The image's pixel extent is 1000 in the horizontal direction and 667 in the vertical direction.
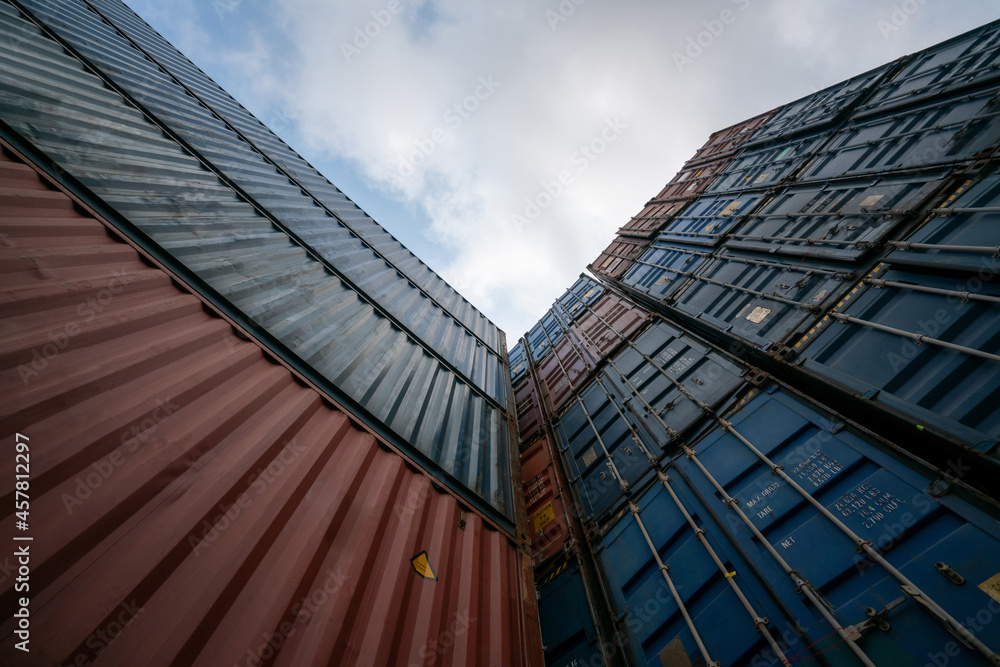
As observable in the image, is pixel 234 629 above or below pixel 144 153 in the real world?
below

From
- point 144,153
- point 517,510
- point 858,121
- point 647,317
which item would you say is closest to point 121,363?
point 144,153

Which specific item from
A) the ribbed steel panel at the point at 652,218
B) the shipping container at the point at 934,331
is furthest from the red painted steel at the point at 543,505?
the ribbed steel panel at the point at 652,218

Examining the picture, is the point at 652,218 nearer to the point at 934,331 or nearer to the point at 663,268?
the point at 663,268

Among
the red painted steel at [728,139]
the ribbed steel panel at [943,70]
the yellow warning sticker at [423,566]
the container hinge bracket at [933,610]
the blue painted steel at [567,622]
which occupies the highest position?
the red painted steel at [728,139]

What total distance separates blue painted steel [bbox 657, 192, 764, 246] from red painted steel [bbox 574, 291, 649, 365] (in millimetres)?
2589

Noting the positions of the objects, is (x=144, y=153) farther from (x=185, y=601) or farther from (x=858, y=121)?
(x=858, y=121)

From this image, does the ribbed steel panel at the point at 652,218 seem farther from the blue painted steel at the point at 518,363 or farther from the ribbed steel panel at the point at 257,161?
the ribbed steel panel at the point at 257,161

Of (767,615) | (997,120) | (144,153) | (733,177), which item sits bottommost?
(144,153)

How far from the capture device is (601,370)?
8648mm

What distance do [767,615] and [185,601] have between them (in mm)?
4538

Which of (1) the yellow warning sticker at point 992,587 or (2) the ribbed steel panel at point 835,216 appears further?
(2) the ribbed steel panel at point 835,216

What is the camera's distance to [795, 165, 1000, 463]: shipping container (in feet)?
11.4

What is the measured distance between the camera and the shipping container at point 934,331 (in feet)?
11.4

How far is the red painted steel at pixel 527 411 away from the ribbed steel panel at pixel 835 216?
6.11 metres
